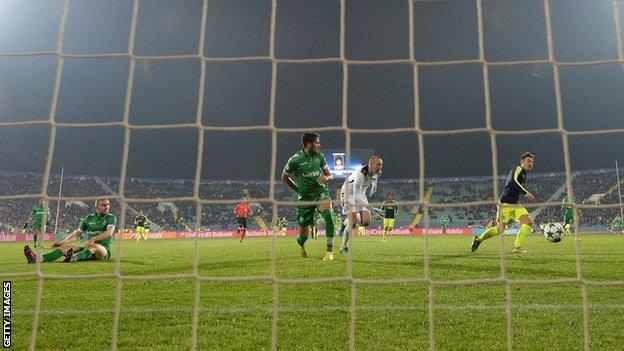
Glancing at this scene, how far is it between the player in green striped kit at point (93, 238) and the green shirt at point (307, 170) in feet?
7.26

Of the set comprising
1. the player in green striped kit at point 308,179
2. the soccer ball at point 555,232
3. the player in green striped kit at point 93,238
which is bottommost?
the player in green striped kit at point 93,238

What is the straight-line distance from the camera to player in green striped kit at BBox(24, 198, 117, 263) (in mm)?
5988

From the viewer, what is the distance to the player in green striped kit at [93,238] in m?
5.99

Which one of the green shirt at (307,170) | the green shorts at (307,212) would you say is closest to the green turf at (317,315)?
the green shorts at (307,212)

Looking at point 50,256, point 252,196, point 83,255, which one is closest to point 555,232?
point 83,255

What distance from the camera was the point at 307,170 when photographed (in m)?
5.73

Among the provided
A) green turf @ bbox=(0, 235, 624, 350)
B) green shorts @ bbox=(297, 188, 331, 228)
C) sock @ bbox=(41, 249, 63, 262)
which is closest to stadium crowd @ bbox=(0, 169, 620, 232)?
sock @ bbox=(41, 249, 63, 262)

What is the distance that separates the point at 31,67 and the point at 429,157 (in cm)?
1883

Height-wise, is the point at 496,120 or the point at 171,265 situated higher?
the point at 496,120

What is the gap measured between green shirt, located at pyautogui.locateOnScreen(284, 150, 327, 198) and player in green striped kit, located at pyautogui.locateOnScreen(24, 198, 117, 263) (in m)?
2.21

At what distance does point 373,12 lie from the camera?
19875 millimetres

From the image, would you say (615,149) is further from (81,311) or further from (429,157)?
(81,311)

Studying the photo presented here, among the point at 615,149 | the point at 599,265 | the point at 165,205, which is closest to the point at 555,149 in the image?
the point at 615,149

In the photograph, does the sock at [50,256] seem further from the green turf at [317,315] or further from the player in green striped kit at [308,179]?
the player in green striped kit at [308,179]
